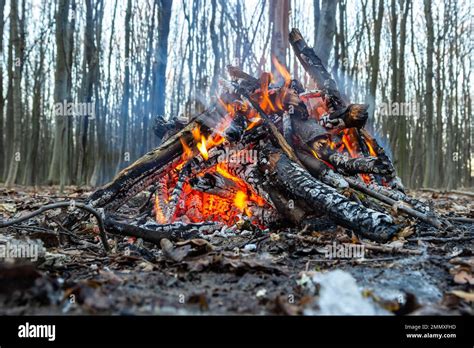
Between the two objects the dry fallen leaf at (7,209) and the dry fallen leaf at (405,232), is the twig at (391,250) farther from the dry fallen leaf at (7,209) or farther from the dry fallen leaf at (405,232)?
the dry fallen leaf at (7,209)

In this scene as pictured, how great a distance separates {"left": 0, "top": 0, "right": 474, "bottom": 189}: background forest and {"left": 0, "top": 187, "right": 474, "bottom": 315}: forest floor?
4.11 m

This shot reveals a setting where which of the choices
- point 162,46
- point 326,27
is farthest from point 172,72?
point 326,27

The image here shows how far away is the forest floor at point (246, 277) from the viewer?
74.0 inches

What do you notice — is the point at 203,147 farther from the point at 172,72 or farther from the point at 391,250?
the point at 172,72

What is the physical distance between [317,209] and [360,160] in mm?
754

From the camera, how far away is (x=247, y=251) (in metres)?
3.24

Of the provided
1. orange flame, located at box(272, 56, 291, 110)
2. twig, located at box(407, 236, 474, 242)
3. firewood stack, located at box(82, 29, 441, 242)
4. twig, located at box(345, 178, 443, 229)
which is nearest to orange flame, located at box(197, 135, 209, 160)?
firewood stack, located at box(82, 29, 441, 242)

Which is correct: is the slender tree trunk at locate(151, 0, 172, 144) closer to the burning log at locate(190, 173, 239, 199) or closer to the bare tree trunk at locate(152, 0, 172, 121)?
the bare tree trunk at locate(152, 0, 172, 121)

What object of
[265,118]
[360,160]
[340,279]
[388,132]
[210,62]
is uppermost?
[210,62]

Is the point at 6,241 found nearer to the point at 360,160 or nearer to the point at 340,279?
the point at 340,279

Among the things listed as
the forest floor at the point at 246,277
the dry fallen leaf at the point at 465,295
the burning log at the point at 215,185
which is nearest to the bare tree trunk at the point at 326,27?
the burning log at the point at 215,185

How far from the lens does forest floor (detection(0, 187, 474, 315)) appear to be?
6.16ft
